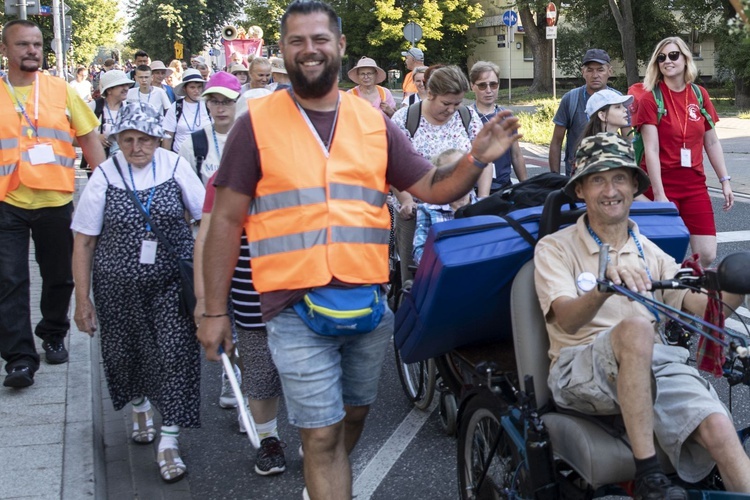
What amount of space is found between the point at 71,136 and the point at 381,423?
260 centimetres

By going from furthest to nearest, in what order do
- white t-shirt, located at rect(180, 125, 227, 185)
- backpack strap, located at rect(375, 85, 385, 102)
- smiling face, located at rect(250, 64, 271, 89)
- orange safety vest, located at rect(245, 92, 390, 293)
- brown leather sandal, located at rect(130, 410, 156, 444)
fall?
backpack strap, located at rect(375, 85, 385, 102), smiling face, located at rect(250, 64, 271, 89), white t-shirt, located at rect(180, 125, 227, 185), brown leather sandal, located at rect(130, 410, 156, 444), orange safety vest, located at rect(245, 92, 390, 293)

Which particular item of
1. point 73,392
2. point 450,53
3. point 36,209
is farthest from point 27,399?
point 450,53

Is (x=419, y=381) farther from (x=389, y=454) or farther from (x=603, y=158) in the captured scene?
(x=603, y=158)

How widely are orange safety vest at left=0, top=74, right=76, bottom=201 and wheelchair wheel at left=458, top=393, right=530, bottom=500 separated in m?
3.18

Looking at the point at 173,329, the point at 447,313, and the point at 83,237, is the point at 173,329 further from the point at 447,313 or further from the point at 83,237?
the point at 447,313

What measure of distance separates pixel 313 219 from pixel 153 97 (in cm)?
929

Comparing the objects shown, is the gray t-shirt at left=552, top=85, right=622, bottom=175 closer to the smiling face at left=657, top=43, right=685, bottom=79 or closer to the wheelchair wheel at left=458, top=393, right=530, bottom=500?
the smiling face at left=657, top=43, right=685, bottom=79

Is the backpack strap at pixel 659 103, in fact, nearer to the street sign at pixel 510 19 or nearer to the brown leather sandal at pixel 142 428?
the brown leather sandal at pixel 142 428

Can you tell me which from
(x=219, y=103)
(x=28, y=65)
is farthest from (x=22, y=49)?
(x=219, y=103)

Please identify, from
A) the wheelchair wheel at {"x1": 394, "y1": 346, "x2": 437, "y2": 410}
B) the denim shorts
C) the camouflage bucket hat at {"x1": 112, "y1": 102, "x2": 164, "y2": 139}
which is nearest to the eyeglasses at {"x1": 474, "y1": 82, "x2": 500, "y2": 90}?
the wheelchair wheel at {"x1": 394, "y1": 346, "x2": 437, "y2": 410}

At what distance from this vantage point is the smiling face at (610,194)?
3.60 m

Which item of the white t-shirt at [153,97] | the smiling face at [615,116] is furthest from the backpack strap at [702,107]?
the white t-shirt at [153,97]

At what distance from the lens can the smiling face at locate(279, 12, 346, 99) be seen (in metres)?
3.30

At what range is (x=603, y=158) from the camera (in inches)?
141
